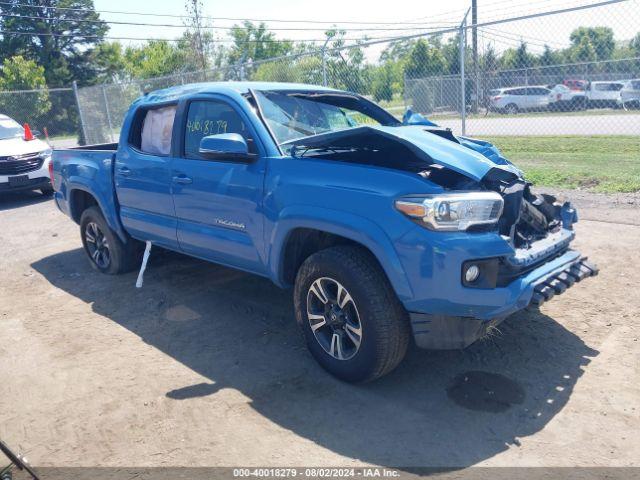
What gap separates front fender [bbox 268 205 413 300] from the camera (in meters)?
3.25

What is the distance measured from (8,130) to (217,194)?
9648mm

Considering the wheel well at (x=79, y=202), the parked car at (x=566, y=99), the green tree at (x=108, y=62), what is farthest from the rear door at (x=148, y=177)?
the green tree at (x=108, y=62)

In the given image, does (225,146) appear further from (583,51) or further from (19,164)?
(583,51)

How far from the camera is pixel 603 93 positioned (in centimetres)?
1136

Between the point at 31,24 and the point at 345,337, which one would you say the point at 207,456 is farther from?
the point at 31,24

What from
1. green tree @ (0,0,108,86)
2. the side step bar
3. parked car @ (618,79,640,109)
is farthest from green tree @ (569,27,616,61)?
green tree @ (0,0,108,86)

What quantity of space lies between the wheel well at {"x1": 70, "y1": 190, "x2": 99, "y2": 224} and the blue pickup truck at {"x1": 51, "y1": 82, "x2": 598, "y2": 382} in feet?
4.72

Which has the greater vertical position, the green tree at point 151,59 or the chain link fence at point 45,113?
the green tree at point 151,59

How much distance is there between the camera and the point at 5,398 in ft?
12.3

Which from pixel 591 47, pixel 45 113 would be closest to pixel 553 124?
pixel 591 47

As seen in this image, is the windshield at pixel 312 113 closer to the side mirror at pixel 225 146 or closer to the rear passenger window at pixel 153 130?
the side mirror at pixel 225 146

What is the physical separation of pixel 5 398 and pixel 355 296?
239 cm

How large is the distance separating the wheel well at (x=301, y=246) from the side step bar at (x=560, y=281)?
1.26 m

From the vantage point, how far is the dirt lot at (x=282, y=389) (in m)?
3.02
